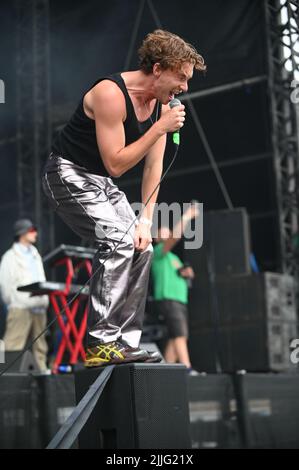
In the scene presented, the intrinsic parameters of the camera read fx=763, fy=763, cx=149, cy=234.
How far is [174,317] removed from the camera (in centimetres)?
655

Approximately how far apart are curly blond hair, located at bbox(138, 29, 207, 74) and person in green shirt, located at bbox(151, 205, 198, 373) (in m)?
3.74

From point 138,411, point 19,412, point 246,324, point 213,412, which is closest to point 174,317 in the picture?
point 246,324

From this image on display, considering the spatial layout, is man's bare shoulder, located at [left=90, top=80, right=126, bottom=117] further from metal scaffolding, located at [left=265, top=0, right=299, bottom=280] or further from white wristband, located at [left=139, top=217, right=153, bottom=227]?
metal scaffolding, located at [left=265, top=0, right=299, bottom=280]

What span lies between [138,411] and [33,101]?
7603mm

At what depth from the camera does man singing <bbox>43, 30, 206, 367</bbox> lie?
8.77 ft

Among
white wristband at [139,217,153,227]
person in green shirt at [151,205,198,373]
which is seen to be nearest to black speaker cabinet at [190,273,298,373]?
person in green shirt at [151,205,198,373]

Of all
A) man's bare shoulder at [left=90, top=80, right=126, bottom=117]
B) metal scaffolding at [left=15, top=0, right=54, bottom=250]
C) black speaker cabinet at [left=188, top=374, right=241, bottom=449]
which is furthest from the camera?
metal scaffolding at [left=15, top=0, right=54, bottom=250]

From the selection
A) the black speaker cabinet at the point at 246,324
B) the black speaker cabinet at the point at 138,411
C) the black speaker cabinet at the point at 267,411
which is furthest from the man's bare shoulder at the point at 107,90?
the black speaker cabinet at the point at 246,324

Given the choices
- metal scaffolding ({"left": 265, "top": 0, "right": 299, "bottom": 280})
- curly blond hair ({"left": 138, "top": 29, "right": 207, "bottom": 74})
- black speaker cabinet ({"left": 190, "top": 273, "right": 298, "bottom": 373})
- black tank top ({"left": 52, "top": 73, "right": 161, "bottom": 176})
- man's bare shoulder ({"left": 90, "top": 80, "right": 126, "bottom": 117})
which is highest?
metal scaffolding ({"left": 265, "top": 0, "right": 299, "bottom": 280})

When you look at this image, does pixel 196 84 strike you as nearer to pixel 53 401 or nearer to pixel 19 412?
pixel 53 401

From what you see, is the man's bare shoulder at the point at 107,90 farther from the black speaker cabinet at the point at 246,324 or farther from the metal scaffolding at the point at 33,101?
the metal scaffolding at the point at 33,101

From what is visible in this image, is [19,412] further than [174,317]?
No

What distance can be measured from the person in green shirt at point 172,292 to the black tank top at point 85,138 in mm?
3584
